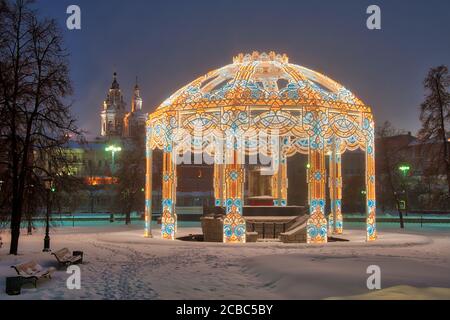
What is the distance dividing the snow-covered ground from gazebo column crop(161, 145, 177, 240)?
2.62 metres

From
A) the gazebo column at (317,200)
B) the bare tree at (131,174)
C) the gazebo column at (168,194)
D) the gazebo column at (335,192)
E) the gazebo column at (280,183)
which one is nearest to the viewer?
the gazebo column at (317,200)

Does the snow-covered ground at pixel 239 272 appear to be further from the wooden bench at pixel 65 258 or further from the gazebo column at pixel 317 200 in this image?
the gazebo column at pixel 317 200

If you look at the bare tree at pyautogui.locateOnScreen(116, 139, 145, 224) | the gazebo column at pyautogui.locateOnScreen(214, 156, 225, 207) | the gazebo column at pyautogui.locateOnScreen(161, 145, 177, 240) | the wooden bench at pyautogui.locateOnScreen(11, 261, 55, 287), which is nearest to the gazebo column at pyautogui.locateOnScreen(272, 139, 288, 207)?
the gazebo column at pyautogui.locateOnScreen(214, 156, 225, 207)

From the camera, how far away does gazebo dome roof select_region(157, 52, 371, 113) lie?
69.9 feet

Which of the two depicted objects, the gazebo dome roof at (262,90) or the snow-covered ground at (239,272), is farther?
the gazebo dome roof at (262,90)

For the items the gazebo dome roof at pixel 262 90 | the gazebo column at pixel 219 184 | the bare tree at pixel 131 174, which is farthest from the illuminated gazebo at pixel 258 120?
the bare tree at pixel 131 174

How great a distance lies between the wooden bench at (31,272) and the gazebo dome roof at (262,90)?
10.6m

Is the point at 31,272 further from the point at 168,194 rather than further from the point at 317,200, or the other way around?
the point at 317,200

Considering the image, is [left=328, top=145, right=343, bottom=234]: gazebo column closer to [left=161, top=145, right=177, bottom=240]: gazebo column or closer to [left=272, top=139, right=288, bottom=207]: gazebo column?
[left=272, top=139, right=288, bottom=207]: gazebo column

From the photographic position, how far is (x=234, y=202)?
20781mm

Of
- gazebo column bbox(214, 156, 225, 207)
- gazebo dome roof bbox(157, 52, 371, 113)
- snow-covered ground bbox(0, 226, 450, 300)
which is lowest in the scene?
snow-covered ground bbox(0, 226, 450, 300)

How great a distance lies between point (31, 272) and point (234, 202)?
9.78 m

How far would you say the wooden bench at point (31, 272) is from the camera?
11773 millimetres
